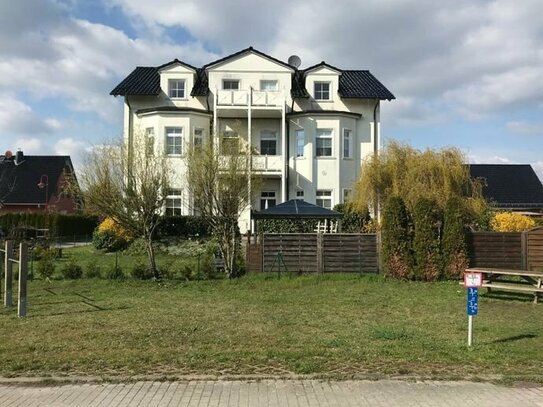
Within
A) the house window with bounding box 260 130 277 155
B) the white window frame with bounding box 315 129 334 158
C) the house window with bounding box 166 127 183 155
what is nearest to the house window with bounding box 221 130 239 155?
the house window with bounding box 166 127 183 155

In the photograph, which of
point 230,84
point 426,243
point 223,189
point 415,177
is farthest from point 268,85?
point 426,243

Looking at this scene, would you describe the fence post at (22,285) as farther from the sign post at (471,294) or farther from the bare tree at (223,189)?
the sign post at (471,294)

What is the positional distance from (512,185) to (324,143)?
2857 cm

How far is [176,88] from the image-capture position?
35.0 m

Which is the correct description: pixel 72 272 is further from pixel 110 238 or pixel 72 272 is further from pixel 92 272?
pixel 110 238

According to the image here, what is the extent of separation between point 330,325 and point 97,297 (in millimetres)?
7273

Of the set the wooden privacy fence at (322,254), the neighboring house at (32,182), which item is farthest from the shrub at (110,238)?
the neighboring house at (32,182)

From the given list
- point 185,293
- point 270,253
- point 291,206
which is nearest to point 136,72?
point 291,206

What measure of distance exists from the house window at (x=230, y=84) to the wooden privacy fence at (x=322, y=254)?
17298 millimetres

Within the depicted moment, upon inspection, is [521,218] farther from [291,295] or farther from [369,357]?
[369,357]

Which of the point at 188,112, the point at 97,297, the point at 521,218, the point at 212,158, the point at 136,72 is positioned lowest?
the point at 97,297

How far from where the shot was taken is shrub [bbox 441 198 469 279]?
1820 cm

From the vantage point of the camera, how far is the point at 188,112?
33.1m

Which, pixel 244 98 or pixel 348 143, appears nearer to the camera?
pixel 244 98
